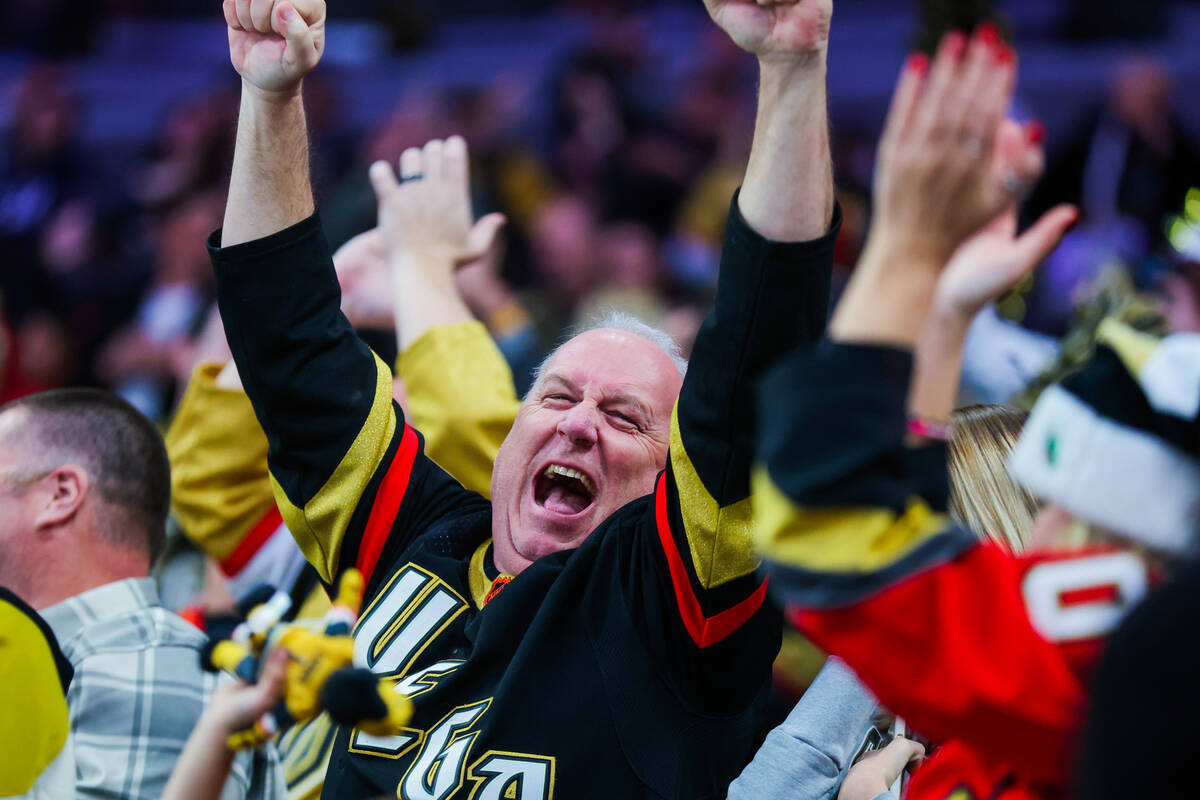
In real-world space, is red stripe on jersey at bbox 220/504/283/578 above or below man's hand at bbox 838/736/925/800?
below

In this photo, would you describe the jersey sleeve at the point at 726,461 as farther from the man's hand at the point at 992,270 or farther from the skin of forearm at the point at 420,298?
the skin of forearm at the point at 420,298

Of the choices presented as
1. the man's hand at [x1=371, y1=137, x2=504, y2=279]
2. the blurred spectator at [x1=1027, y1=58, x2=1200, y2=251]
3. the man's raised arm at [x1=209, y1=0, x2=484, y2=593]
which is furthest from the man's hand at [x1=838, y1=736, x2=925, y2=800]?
the blurred spectator at [x1=1027, y1=58, x2=1200, y2=251]

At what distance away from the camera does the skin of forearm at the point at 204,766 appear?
65.4 inches

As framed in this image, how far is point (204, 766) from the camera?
1.69m

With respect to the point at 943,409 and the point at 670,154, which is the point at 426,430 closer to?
the point at 943,409

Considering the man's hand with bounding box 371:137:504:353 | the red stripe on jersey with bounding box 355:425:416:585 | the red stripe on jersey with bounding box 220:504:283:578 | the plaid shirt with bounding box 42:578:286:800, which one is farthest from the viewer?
the red stripe on jersey with bounding box 220:504:283:578

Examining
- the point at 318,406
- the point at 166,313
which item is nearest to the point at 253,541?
the point at 318,406

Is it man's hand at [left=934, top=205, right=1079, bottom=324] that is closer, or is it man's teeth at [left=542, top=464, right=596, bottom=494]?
man's hand at [left=934, top=205, right=1079, bottom=324]

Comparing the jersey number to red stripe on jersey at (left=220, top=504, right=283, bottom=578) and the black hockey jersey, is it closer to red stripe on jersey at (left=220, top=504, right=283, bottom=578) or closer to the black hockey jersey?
the black hockey jersey

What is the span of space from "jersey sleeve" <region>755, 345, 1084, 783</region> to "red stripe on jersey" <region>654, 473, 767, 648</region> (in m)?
0.58

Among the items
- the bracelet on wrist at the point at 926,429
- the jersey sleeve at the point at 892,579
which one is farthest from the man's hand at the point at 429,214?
the jersey sleeve at the point at 892,579

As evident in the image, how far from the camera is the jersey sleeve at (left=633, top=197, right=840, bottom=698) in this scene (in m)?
1.83

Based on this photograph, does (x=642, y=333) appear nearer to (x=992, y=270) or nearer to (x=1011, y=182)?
(x=992, y=270)

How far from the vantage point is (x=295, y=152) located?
2312mm
